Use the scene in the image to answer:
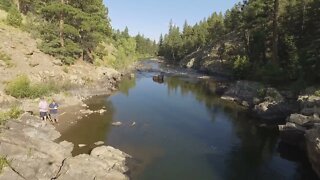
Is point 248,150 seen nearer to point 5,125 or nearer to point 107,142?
point 107,142

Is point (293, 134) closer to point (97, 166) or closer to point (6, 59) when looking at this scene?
point (97, 166)

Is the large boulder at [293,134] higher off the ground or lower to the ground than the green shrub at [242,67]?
lower

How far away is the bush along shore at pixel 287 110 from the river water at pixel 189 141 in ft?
5.29

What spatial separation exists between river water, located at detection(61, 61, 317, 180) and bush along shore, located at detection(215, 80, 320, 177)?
1.61 m

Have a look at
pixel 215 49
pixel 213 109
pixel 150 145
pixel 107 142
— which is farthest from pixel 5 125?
pixel 215 49

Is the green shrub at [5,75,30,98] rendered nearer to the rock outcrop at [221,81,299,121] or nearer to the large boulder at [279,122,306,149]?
the large boulder at [279,122,306,149]

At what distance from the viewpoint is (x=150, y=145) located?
29.5 metres

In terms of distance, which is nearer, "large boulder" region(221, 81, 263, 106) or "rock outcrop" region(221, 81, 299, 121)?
"rock outcrop" region(221, 81, 299, 121)

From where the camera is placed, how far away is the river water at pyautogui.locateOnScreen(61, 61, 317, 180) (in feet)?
81.8

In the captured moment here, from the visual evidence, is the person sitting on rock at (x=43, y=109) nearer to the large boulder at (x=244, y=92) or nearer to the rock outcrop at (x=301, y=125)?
the rock outcrop at (x=301, y=125)

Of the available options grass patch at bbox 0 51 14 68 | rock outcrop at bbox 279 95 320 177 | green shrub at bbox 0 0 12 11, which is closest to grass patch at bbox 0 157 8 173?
rock outcrop at bbox 279 95 320 177

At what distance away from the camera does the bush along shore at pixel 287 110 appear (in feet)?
82.4

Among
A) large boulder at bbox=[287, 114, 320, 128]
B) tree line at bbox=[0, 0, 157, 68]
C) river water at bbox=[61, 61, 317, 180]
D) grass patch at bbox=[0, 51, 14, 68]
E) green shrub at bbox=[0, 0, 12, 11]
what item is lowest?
river water at bbox=[61, 61, 317, 180]

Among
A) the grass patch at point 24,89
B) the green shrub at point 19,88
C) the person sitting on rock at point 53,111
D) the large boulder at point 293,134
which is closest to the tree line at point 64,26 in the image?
the grass patch at point 24,89
